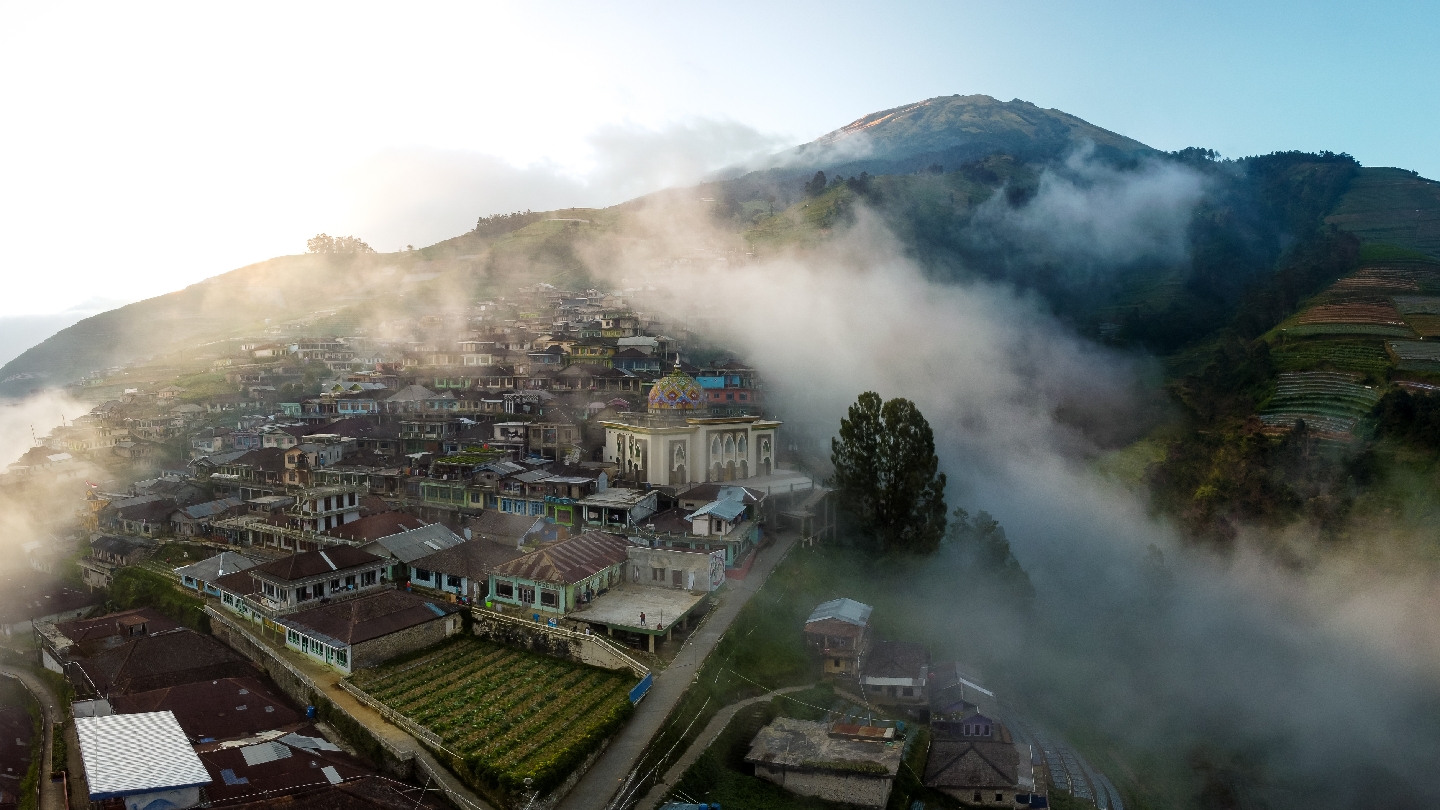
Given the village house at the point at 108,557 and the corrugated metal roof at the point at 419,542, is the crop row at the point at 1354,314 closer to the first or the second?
the corrugated metal roof at the point at 419,542

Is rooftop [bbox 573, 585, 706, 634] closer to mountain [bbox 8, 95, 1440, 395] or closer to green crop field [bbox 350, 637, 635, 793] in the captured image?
green crop field [bbox 350, 637, 635, 793]

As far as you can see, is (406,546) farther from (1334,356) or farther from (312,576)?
(1334,356)

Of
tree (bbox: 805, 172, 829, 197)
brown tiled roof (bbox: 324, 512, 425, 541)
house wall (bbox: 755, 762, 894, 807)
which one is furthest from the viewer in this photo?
tree (bbox: 805, 172, 829, 197)

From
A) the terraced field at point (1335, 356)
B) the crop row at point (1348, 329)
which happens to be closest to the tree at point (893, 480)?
A: the terraced field at point (1335, 356)

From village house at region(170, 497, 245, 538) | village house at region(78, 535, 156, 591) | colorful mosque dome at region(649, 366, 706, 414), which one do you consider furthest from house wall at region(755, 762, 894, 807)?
village house at region(78, 535, 156, 591)

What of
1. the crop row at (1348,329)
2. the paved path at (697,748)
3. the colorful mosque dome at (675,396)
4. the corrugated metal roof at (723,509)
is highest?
the crop row at (1348,329)

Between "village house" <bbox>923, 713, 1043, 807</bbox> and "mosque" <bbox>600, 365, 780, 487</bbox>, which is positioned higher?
"mosque" <bbox>600, 365, 780, 487</bbox>
